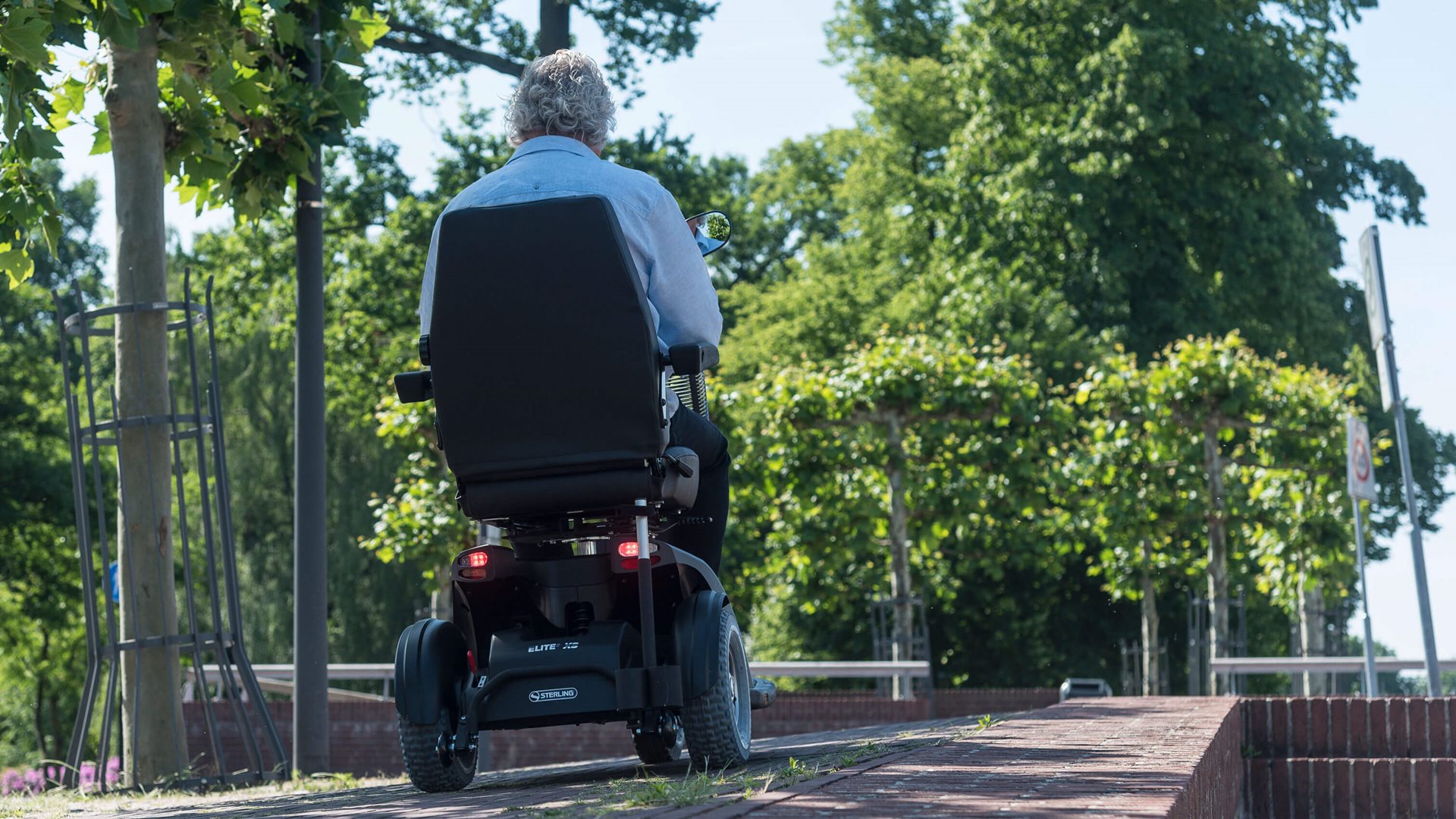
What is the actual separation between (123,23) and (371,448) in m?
22.8

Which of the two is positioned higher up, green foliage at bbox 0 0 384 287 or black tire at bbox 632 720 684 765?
green foliage at bbox 0 0 384 287

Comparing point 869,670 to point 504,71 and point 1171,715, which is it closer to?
point 504,71

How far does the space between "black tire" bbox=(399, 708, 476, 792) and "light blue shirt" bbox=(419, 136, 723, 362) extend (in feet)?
3.49

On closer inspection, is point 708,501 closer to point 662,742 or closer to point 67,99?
point 662,742

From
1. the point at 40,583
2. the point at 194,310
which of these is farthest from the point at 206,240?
the point at 194,310

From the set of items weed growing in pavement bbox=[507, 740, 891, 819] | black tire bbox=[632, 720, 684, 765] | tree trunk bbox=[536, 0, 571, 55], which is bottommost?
black tire bbox=[632, 720, 684, 765]

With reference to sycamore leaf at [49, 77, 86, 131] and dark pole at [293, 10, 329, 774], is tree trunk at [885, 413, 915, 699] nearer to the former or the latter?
dark pole at [293, 10, 329, 774]

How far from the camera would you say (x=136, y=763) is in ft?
27.0

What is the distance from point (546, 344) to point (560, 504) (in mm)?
415

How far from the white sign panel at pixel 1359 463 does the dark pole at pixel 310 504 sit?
7.11 m

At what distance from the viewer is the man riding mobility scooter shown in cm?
428

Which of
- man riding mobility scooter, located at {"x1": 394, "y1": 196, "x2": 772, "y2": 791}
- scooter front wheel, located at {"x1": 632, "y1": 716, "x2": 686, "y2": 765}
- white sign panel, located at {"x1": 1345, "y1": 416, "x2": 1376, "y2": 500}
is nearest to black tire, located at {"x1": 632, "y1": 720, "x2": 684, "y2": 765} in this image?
scooter front wheel, located at {"x1": 632, "y1": 716, "x2": 686, "y2": 765}

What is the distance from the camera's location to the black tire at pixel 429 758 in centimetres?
456

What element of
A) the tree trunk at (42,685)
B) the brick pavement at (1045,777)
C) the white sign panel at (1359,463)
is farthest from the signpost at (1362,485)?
the tree trunk at (42,685)
